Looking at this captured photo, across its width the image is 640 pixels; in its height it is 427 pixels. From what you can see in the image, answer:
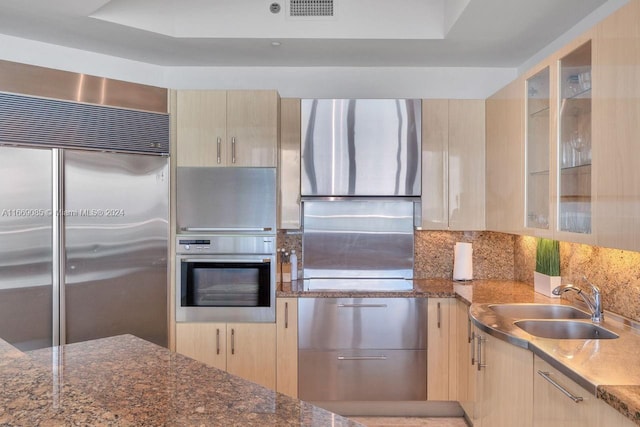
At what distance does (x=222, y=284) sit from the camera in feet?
10.1

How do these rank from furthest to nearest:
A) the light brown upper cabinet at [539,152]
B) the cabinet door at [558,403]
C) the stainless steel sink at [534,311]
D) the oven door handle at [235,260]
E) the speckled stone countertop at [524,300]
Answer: the oven door handle at [235,260], the stainless steel sink at [534,311], the light brown upper cabinet at [539,152], the cabinet door at [558,403], the speckled stone countertop at [524,300]

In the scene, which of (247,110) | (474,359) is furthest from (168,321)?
(474,359)

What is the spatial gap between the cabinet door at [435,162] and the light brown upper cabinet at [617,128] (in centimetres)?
141

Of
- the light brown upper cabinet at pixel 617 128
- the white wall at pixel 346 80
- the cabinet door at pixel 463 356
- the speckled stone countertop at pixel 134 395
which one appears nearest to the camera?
the speckled stone countertop at pixel 134 395

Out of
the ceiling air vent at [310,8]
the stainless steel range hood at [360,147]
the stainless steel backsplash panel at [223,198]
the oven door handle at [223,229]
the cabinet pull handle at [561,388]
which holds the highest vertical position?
the ceiling air vent at [310,8]

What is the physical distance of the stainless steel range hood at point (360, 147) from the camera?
3.25m

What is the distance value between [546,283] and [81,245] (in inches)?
113

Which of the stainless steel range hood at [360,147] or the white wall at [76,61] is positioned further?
the stainless steel range hood at [360,147]

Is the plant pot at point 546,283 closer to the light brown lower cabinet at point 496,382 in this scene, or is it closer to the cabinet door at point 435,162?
the light brown lower cabinet at point 496,382

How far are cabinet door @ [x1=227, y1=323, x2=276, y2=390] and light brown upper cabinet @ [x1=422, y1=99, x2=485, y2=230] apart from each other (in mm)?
1372

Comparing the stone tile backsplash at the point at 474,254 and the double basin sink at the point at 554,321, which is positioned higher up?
the stone tile backsplash at the point at 474,254

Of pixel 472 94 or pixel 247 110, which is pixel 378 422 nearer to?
pixel 247 110

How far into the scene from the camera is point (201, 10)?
296 centimetres

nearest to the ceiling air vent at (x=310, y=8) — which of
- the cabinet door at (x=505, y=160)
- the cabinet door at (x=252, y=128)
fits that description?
the cabinet door at (x=252, y=128)
